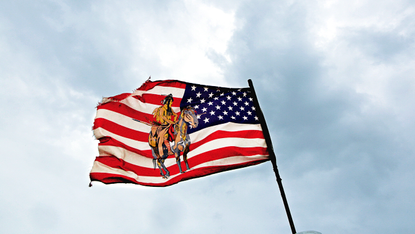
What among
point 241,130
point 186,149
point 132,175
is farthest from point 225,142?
point 132,175

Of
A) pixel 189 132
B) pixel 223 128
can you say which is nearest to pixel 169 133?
pixel 189 132

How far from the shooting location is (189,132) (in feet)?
42.7

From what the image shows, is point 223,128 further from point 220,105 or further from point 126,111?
point 126,111

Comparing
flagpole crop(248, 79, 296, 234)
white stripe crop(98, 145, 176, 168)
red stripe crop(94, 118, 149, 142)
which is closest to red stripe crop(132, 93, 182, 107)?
red stripe crop(94, 118, 149, 142)

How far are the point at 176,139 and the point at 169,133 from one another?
48cm

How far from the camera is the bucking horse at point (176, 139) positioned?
12906 mm

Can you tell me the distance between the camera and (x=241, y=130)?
1220cm

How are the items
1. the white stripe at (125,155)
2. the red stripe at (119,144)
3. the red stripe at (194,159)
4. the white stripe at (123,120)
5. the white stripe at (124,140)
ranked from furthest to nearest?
the white stripe at (123,120) < the white stripe at (124,140) < the red stripe at (119,144) < the white stripe at (125,155) < the red stripe at (194,159)

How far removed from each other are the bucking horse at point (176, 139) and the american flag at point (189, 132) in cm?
19

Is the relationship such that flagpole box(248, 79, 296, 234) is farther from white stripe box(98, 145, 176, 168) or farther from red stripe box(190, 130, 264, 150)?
white stripe box(98, 145, 176, 168)

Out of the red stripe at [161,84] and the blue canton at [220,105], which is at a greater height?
the red stripe at [161,84]

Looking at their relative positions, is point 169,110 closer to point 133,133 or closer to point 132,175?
point 133,133

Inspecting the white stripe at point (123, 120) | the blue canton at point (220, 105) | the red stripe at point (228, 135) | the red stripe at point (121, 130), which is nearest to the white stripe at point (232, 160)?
the red stripe at point (228, 135)

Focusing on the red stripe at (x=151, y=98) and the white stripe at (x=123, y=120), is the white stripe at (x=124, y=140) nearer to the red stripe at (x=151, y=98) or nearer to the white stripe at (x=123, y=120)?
the white stripe at (x=123, y=120)
